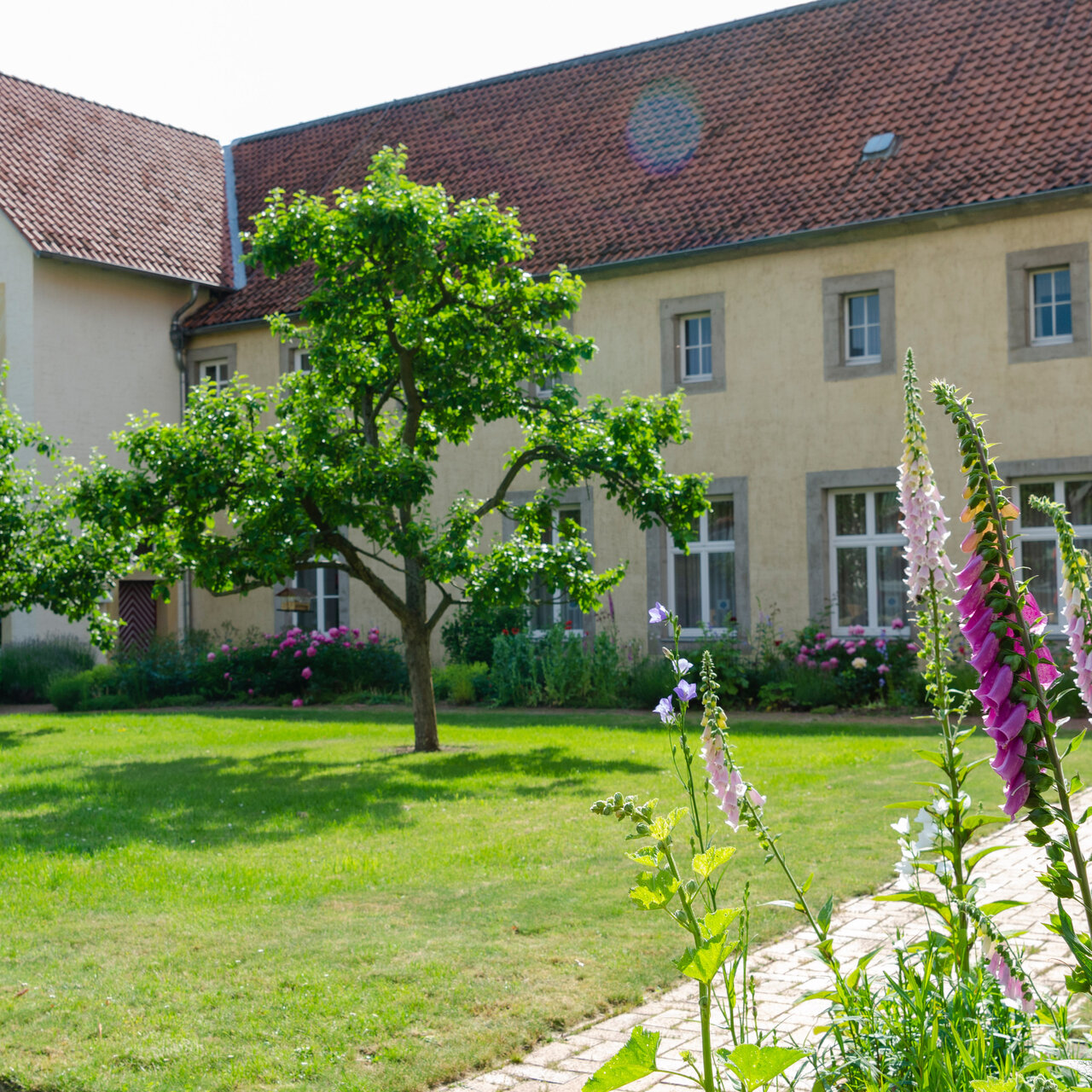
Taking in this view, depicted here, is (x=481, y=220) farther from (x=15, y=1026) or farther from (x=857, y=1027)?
(x=857, y=1027)

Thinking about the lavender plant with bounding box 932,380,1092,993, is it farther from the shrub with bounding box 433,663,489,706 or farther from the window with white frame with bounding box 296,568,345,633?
the window with white frame with bounding box 296,568,345,633

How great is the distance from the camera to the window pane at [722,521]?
757 inches

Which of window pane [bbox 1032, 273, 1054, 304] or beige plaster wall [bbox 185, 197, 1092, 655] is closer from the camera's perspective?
beige plaster wall [bbox 185, 197, 1092, 655]

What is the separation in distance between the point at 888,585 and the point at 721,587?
8.01 feet

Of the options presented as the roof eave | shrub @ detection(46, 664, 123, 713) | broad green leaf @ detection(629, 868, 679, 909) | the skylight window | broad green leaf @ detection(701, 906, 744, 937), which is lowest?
shrub @ detection(46, 664, 123, 713)

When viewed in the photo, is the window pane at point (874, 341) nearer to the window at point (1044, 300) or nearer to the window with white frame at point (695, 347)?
the window at point (1044, 300)

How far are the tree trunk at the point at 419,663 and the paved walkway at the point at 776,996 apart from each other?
22.4 ft

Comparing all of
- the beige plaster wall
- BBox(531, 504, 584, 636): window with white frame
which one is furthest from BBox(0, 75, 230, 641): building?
the beige plaster wall

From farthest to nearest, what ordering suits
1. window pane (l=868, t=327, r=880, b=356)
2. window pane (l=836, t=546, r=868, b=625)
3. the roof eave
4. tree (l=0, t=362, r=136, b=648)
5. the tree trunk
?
the roof eave
window pane (l=868, t=327, r=880, b=356)
window pane (l=836, t=546, r=868, b=625)
tree (l=0, t=362, r=136, b=648)
the tree trunk

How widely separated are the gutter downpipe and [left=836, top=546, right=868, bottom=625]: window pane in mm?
12280

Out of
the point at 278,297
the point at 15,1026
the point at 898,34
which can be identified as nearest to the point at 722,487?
the point at 898,34

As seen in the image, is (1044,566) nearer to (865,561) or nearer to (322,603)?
(865,561)

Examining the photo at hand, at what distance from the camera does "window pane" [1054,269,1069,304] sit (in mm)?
16812

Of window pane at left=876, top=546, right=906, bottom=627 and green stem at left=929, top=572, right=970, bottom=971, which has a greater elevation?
window pane at left=876, top=546, right=906, bottom=627
